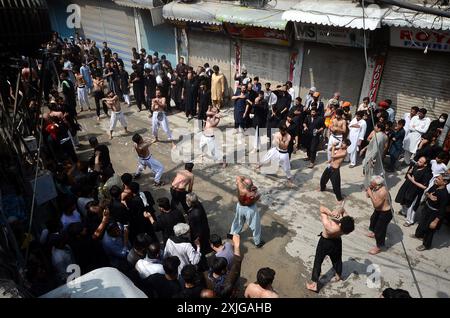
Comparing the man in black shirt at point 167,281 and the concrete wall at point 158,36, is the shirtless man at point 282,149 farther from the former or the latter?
the concrete wall at point 158,36

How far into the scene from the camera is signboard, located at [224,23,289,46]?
11484mm

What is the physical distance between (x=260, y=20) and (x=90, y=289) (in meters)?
10.0

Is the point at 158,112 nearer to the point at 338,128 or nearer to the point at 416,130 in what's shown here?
the point at 338,128

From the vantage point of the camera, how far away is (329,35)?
1023cm

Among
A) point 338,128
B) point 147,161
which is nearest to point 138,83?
point 147,161

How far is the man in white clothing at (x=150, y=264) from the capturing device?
14.4 feet

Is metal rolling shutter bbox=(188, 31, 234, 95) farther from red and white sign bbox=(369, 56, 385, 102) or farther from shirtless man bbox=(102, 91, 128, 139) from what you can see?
red and white sign bbox=(369, 56, 385, 102)

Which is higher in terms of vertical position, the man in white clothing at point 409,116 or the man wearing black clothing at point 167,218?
the man in white clothing at point 409,116

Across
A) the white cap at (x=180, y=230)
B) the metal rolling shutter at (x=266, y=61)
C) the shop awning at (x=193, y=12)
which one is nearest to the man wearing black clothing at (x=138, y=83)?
the shop awning at (x=193, y=12)

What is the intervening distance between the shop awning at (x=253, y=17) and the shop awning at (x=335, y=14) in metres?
0.65

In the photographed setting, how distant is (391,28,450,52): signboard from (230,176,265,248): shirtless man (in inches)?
257

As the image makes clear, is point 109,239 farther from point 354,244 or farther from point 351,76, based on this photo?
point 351,76

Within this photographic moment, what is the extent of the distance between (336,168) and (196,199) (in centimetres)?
352
